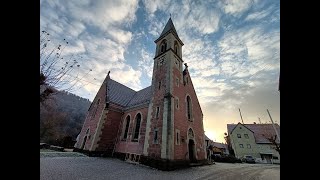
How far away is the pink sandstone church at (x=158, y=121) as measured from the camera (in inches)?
568

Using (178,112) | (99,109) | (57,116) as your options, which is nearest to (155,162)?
(178,112)

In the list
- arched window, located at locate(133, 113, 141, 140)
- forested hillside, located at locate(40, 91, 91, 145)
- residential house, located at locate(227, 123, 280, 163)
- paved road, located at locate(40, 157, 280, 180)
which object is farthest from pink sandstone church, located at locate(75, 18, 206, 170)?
residential house, located at locate(227, 123, 280, 163)

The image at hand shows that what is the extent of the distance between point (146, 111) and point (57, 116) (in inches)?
1146

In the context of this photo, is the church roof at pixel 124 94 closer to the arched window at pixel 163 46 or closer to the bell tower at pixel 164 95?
the bell tower at pixel 164 95

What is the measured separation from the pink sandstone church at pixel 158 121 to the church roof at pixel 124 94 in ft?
0.63

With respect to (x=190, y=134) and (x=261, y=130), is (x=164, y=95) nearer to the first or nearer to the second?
(x=190, y=134)

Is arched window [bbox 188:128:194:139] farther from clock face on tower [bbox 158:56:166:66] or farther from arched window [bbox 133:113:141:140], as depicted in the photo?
clock face on tower [bbox 158:56:166:66]

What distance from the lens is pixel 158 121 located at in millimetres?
15500
